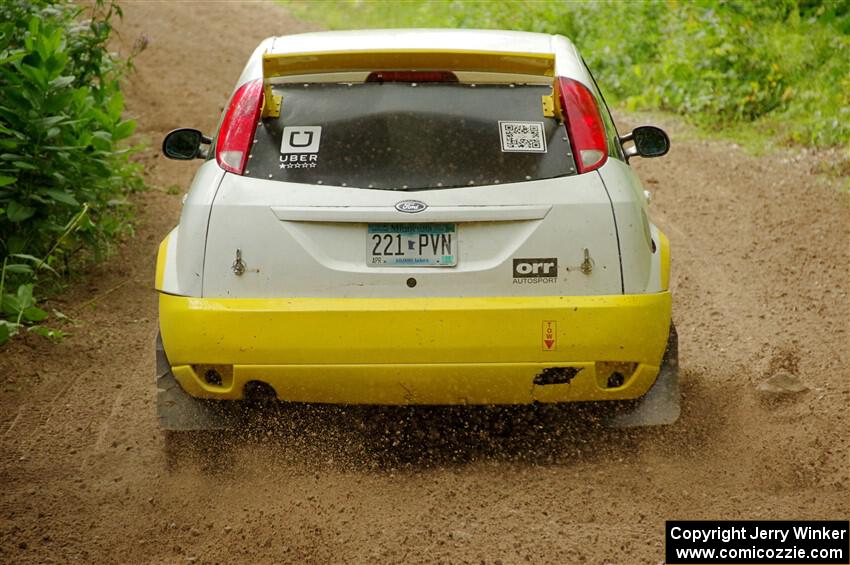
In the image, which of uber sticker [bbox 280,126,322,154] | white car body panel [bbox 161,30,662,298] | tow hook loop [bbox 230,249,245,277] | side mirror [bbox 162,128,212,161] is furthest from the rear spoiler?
side mirror [bbox 162,128,212,161]

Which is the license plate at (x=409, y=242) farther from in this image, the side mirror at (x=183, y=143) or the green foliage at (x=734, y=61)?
the green foliage at (x=734, y=61)

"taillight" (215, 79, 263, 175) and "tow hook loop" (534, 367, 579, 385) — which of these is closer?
"tow hook loop" (534, 367, 579, 385)

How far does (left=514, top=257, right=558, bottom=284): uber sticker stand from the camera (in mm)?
4129

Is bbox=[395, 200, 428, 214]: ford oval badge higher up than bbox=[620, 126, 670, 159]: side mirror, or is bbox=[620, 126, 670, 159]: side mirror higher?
bbox=[395, 200, 428, 214]: ford oval badge

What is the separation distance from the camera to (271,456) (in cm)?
465

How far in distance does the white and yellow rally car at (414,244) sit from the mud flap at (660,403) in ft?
0.79

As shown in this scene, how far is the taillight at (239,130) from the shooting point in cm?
A: 434

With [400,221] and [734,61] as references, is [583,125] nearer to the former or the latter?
[400,221]

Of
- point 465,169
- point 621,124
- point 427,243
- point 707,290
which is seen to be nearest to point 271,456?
point 427,243

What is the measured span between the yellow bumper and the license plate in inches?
6.8

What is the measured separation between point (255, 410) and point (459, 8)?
16028 millimetres

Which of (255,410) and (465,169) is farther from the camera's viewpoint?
(255,410)

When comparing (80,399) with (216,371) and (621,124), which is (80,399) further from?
(621,124)

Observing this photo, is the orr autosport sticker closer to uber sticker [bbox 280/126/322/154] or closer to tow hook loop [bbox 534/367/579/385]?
uber sticker [bbox 280/126/322/154]
